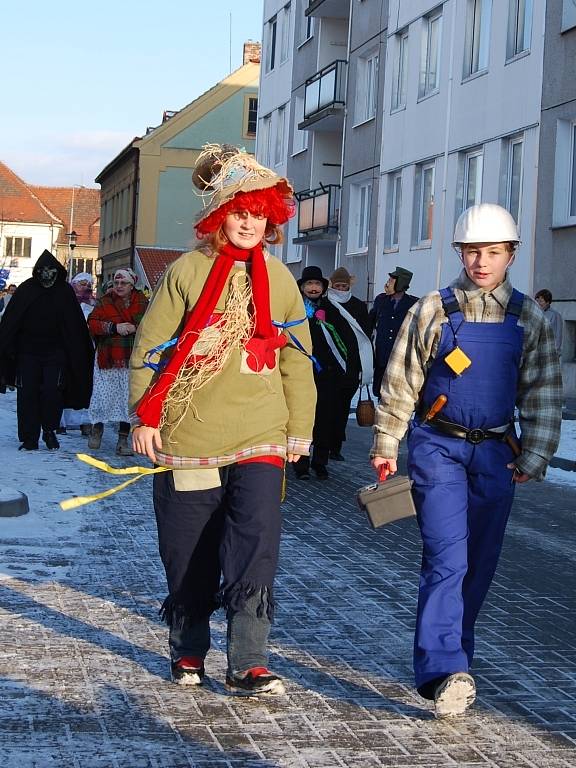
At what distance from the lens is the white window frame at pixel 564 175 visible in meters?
22.2

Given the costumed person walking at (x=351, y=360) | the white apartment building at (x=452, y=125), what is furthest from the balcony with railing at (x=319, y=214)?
the costumed person walking at (x=351, y=360)

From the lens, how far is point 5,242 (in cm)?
10256

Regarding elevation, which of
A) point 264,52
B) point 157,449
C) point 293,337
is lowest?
point 157,449

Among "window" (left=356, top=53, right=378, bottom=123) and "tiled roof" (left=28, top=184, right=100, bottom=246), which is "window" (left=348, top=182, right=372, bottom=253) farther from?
"tiled roof" (left=28, top=184, right=100, bottom=246)

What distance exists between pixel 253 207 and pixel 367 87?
3009 centimetres

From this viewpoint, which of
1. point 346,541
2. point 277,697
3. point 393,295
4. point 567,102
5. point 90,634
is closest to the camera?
point 277,697

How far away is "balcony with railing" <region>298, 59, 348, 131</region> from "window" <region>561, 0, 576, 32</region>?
13702mm

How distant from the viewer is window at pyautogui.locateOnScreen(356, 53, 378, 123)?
3375 cm

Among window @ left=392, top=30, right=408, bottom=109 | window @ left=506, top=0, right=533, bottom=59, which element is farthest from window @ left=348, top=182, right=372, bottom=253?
window @ left=506, top=0, right=533, bottom=59

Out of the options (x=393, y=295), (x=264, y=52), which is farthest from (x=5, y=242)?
(x=393, y=295)

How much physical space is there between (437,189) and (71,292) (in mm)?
14314

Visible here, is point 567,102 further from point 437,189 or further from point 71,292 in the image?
point 71,292

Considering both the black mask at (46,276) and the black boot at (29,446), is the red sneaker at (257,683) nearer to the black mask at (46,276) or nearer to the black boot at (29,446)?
the black boot at (29,446)

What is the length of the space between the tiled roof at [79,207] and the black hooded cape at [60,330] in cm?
10112
